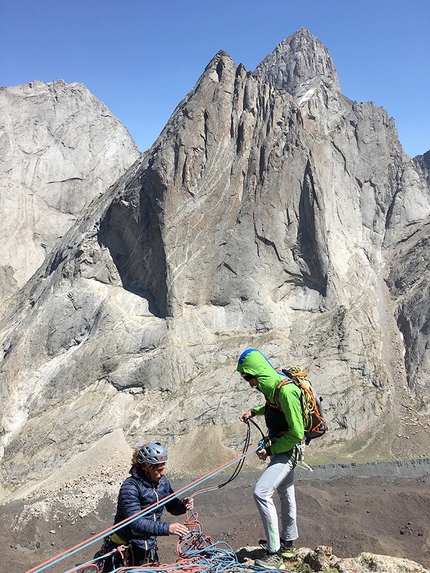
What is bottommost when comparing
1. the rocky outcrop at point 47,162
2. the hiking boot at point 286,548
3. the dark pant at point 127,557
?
the hiking boot at point 286,548

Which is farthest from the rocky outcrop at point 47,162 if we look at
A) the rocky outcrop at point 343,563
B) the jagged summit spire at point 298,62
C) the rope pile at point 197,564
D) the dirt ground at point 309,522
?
the rocky outcrop at point 343,563

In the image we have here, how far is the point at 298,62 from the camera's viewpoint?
5894 centimetres

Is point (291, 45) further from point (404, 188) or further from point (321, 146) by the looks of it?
point (321, 146)

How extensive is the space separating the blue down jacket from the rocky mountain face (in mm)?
14938

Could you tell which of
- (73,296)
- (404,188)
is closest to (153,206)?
(73,296)

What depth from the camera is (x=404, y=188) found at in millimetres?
34719

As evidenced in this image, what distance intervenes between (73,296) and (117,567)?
2224cm

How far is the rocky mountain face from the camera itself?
20.3m

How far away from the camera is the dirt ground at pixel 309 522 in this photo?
9828 mm

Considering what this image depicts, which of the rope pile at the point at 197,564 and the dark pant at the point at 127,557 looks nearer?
the rope pile at the point at 197,564

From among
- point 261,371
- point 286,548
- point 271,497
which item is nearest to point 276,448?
point 271,497

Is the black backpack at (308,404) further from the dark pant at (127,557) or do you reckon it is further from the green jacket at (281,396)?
the dark pant at (127,557)

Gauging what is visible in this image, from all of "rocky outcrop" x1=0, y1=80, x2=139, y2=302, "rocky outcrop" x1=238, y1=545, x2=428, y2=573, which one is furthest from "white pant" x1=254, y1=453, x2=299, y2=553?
"rocky outcrop" x1=0, y1=80, x2=139, y2=302

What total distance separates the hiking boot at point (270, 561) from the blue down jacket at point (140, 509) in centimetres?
120
